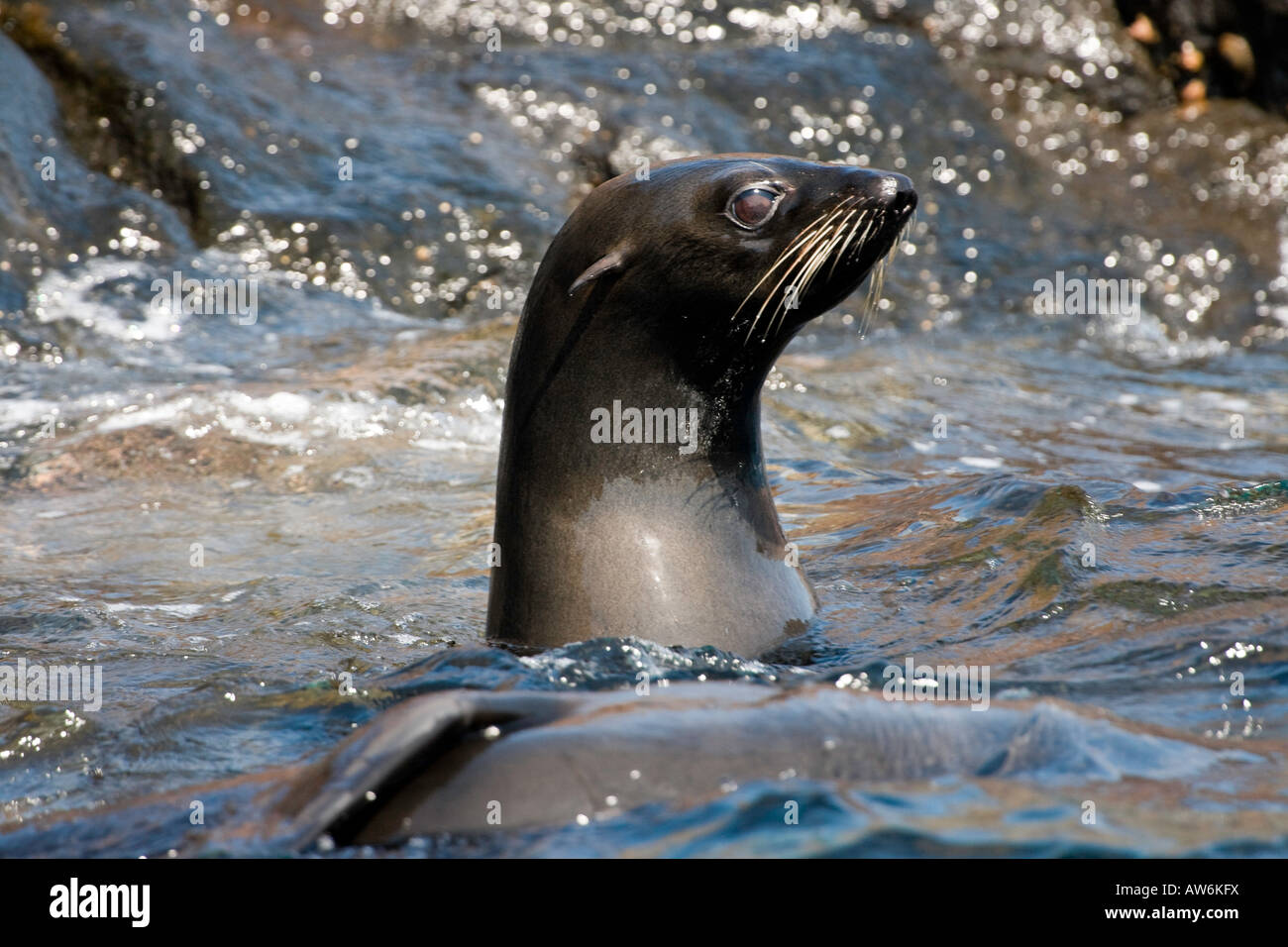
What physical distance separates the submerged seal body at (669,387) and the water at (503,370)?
0.27 m

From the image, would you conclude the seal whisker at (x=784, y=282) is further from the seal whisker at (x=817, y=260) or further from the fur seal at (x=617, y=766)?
the fur seal at (x=617, y=766)

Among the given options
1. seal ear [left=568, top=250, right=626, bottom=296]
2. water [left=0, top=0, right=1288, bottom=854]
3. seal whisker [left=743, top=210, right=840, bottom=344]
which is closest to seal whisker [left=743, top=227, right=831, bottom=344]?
seal whisker [left=743, top=210, right=840, bottom=344]

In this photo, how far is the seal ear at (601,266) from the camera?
4.24 metres

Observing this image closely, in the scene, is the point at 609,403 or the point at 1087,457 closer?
the point at 609,403

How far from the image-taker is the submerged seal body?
169 inches

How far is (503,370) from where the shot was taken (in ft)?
26.7

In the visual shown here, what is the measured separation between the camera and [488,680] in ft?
13.1

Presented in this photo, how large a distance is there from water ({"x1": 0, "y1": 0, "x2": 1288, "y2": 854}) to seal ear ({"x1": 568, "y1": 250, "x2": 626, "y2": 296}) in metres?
0.96

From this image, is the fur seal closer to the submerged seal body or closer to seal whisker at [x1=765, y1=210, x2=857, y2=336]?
the submerged seal body

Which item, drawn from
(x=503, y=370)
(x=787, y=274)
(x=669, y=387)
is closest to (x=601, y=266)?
(x=669, y=387)

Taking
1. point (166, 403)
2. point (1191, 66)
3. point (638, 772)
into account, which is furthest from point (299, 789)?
point (1191, 66)

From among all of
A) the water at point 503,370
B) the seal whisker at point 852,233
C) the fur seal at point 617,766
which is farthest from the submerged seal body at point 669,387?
the fur seal at point 617,766

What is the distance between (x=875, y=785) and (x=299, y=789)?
1.13m
